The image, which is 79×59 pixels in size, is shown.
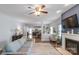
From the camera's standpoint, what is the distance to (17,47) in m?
2.61

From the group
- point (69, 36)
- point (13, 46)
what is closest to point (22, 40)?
point (13, 46)

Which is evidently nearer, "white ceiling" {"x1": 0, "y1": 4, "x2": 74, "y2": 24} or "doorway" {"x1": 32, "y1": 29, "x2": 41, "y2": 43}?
"white ceiling" {"x1": 0, "y1": 4, "x2": 74, "y2": 24}

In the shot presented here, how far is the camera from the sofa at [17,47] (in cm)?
223

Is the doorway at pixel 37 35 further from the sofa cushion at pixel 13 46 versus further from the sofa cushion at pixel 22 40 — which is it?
the sofa cushion at pixel 13 46

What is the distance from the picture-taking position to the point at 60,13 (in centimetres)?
262

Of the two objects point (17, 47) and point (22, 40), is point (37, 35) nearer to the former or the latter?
point (22, 40)

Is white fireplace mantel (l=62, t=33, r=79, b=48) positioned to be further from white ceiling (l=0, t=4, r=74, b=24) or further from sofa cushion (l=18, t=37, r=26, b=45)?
sofa cushion (l=18, t=37, r=26, b=45)

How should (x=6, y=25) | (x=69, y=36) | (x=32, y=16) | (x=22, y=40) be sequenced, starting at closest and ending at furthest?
(x=6, y=25) < (x=32, y=16) < (x=22, y=40) < (x=69, y=36)

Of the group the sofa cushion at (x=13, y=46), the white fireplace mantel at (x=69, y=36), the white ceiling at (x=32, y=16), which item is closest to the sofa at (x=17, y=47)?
the sofa cushion at (x=13, y=46)

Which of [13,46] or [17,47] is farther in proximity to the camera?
[17,47]

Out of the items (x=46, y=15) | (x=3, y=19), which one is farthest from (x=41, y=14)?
(x=3, y=19)

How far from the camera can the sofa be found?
2234 millimetres

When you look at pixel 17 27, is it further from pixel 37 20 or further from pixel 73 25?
pixel 73 25

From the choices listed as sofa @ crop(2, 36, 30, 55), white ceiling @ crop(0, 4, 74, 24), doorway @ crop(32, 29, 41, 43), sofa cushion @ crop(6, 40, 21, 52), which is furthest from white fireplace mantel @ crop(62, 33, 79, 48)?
sofa cushion @ crop(6, 40, 21, 52)
